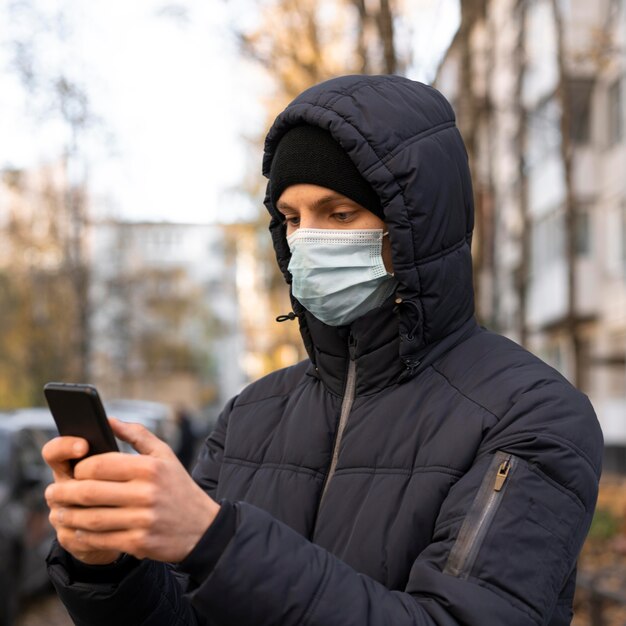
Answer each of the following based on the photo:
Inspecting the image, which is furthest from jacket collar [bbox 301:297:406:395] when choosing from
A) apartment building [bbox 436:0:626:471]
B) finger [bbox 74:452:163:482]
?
apartment building [bbox 436:0:626:471]

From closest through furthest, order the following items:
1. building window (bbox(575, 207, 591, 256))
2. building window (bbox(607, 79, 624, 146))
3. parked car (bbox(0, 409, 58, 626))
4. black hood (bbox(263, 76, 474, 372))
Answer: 1. black hood (bbox(263, 76, 474, 372))
2. parked car (bbox(0, 409, 58, 626))
3. building window (bbox(607, 79, 624, 146))
4. building window (bbox(575, 207, 591, 256))

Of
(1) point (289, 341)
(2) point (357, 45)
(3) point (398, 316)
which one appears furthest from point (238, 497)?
(1) point (289, 341)

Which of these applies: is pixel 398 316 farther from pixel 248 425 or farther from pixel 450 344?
pixel 248 425

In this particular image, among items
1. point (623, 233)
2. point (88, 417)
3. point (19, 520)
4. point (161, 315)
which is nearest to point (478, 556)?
point (88, 417)

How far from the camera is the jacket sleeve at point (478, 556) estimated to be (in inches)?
60.9

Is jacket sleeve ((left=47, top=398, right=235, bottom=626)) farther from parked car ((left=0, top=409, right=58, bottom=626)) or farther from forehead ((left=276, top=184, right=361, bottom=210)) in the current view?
parked car ((left=0, top=409, right=58, bottom=626))

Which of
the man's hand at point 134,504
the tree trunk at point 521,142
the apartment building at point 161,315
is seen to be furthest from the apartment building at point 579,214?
the man's hand at point 134,504

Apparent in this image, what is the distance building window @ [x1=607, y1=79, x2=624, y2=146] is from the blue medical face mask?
959 inches

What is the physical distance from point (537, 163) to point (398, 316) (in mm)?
28811

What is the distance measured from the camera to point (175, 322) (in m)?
60.1

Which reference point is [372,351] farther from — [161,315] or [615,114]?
[161,315]

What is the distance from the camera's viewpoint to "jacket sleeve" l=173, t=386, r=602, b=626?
1.55m

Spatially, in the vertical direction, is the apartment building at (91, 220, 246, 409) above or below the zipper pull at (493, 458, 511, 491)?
below

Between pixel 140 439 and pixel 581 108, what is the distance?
27.3m
